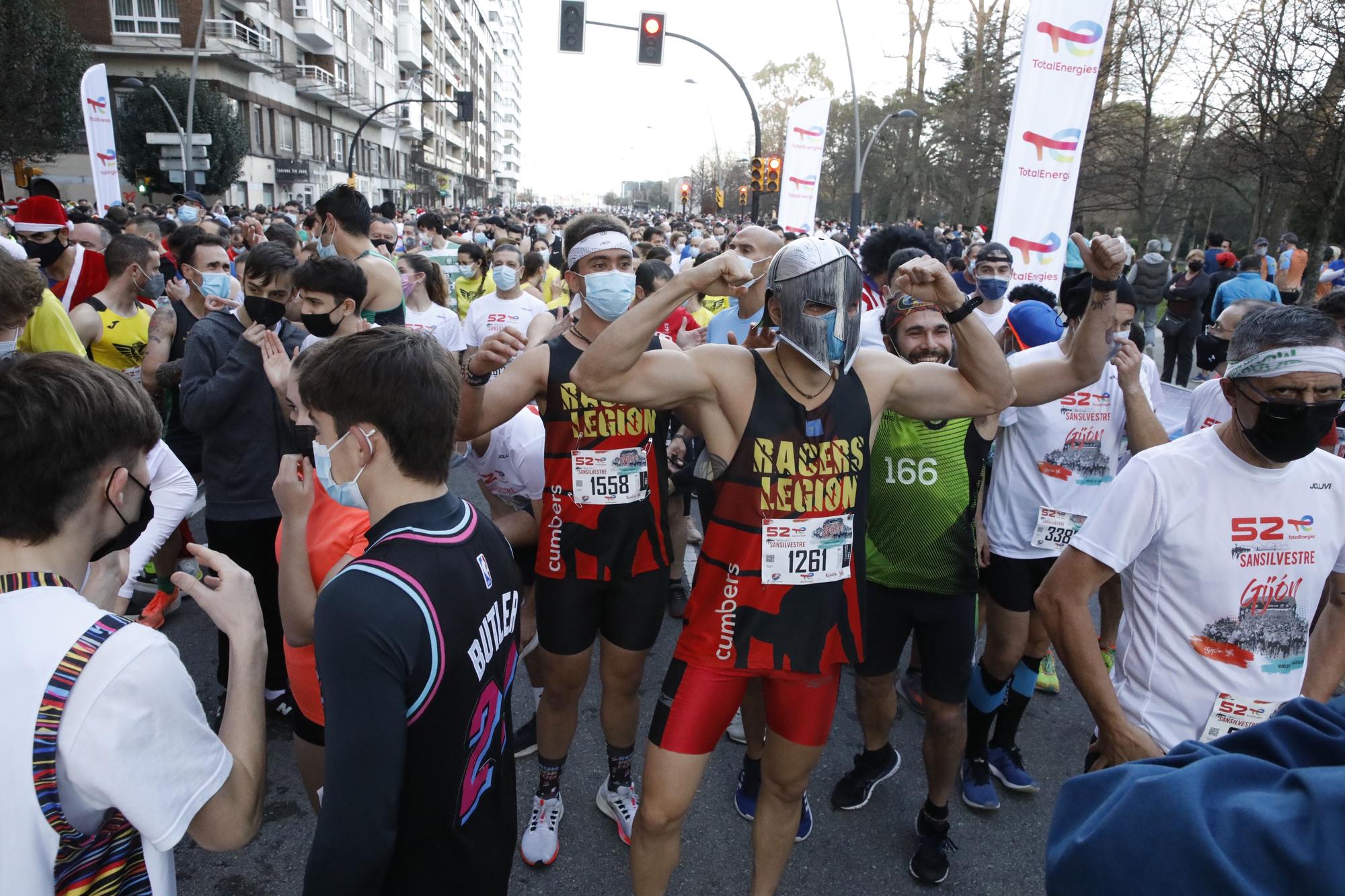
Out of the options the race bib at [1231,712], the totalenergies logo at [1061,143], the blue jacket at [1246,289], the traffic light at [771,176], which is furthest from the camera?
the traffic light at [771,176]

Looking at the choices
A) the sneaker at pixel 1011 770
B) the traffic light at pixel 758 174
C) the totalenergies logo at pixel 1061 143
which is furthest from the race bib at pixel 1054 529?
the traffic light at pixel 758 174

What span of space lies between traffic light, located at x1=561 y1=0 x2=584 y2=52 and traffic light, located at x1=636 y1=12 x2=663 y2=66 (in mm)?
1289

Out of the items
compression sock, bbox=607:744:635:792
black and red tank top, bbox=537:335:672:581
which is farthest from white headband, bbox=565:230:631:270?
compression sock, bbox=607:744:635:792

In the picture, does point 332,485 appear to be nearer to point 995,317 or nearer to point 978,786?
point 978,786

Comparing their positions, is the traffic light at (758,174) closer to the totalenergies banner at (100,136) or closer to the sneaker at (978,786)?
the totalenergies banner at (100,136)

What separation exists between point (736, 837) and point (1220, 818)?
106 inches

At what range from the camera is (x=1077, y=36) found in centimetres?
751

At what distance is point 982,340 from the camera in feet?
8.20

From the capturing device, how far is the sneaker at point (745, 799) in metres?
3.38

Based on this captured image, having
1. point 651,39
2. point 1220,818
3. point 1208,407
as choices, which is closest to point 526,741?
point 1220,818

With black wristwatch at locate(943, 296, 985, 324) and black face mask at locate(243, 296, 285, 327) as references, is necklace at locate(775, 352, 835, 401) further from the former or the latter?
black face mask at locate(243, 296, 285, 327)

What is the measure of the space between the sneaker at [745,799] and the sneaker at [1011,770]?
109cm

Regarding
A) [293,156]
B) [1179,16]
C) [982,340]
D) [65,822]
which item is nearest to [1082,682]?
[982,340]

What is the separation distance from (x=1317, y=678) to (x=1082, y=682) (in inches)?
27.9
